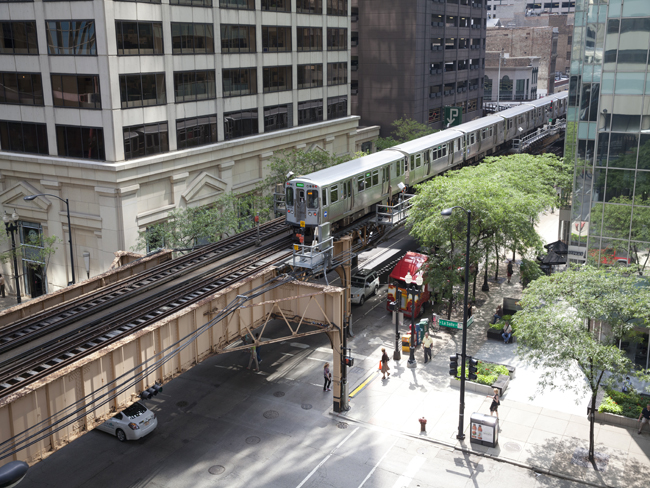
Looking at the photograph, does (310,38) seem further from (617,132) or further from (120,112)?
(617,132)

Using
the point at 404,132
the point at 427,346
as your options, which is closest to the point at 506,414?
the point at 427,346

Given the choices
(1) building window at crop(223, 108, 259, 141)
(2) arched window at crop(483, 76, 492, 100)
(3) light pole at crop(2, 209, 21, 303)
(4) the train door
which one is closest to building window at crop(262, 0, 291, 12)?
(1) building window at crop(223, 108, 259, 141)

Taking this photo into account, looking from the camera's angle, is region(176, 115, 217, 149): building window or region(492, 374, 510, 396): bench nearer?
region(492, 374, 510, 396): bench

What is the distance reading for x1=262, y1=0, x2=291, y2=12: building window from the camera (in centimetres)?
5112

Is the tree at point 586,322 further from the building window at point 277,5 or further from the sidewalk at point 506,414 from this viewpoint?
the building window at point 277,5

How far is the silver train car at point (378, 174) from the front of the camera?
32.1m

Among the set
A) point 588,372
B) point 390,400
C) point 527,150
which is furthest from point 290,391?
point 527,150

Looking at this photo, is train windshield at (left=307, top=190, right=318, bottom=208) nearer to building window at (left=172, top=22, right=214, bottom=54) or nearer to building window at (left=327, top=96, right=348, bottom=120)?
building window at (left=172, top=22, right=214, bottom=54)

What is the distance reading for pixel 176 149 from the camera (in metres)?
44.2

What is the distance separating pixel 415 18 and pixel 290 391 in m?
56.5

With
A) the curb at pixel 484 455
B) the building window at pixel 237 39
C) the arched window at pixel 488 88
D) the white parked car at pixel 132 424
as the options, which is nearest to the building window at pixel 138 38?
the building window at pixel 237 39

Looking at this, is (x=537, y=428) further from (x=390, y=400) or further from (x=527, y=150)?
(x=527, y=150)

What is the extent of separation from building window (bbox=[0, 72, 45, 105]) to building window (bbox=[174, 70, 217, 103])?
8.48 metres

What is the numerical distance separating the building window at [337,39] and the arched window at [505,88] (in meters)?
65.9
